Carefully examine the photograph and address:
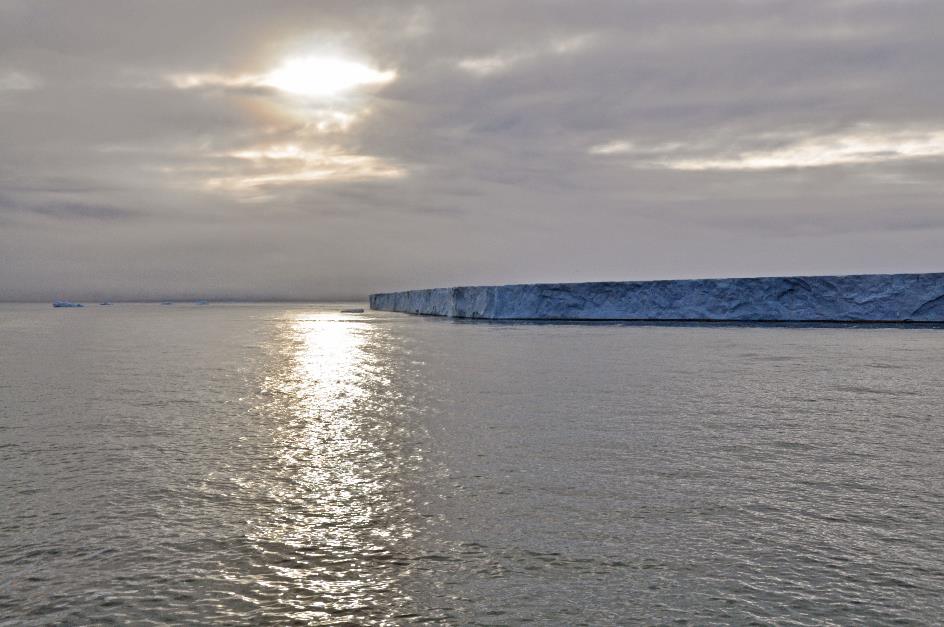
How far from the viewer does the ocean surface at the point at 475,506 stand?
5.41 feet

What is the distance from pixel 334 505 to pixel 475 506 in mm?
508

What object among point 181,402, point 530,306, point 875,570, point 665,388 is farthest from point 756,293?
point 875,570

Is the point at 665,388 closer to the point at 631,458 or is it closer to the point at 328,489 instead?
the point at 631,458

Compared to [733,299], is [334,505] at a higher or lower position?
lower

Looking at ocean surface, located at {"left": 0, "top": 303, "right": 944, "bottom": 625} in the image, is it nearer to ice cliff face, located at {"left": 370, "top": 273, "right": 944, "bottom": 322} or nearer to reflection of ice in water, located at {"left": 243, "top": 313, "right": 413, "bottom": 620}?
reflection of ice in water, located at {"left": 243, "top": 313, "right": 413, "bottom": 620}

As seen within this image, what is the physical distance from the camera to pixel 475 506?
7.88 ft

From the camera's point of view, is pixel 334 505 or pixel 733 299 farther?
pixel 733 299

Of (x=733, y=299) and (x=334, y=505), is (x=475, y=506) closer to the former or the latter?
(x=334, y=505)

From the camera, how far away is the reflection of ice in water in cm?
170

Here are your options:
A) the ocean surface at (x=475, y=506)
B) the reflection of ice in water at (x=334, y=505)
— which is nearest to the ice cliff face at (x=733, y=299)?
the ocean surface at (x=475, y=506)

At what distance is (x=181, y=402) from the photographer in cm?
496

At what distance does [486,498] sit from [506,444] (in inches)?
38.9

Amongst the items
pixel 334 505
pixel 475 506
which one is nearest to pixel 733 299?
pixel 475 506

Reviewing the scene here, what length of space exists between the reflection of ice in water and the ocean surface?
0.04 ft
